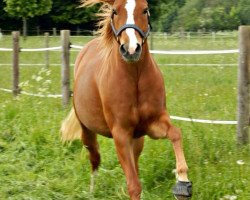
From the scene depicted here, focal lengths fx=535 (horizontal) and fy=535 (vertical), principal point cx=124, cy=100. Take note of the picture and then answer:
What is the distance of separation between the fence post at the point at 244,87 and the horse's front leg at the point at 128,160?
1992mm

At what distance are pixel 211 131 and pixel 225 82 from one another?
15.1 ft

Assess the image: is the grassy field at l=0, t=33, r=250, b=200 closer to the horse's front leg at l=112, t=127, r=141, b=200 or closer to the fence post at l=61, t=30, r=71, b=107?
the fence post at l=61, t=30, r=71, b=107

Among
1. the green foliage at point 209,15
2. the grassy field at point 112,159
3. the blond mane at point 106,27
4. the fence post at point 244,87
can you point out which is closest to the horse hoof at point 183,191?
the grassy field at point 112,159

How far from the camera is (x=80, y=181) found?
19.2 feet

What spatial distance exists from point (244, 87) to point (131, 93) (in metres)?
2.09

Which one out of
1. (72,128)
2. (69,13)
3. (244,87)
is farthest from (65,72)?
(69,13)

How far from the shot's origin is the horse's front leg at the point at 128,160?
4.29 m

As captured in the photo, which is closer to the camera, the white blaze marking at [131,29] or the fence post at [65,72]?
the white blaze marking at [131,29]

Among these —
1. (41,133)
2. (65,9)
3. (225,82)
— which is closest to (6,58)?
(225,82)

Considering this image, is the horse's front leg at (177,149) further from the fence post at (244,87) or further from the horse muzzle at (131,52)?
the fence post at (244,87)

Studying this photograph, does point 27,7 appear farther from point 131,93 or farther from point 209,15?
point 209,15

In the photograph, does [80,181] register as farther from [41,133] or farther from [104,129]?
[41,133]

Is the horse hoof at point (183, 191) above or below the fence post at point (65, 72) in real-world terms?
above

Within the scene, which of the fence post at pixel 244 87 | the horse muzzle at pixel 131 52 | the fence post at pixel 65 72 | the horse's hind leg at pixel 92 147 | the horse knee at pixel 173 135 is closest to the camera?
the horse muzzle at pixel 131 52
